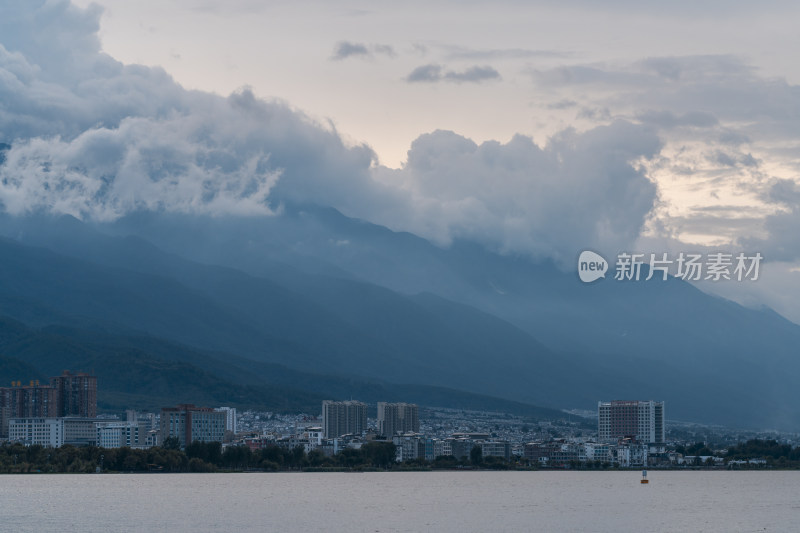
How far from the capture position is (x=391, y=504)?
393ft

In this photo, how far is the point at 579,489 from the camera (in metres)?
148

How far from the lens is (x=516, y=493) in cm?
13862

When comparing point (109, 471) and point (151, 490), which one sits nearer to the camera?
point (151, 490)

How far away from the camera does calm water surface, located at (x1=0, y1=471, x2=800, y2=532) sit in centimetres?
9962

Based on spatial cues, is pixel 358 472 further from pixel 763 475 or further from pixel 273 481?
pixel 763 475

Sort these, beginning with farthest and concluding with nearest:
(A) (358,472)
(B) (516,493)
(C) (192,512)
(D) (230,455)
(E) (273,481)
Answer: (A) (358,472)
(D) (230,455)
(E) (273,481)
(B) (516,493)
(C) (192,512)

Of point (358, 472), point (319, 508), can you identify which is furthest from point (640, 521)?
point (358, 472)

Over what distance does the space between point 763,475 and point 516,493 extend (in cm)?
6219

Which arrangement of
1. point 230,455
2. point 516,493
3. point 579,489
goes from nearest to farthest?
1. point 516,493
2. point 579,489
3. point 230,455

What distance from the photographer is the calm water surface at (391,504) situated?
9962cm

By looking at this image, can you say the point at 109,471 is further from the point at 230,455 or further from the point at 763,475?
the point at 763,475

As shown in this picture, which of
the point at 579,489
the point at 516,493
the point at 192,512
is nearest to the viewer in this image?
the point at 192,512

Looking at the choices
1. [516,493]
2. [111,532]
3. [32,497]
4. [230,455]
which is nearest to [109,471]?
[230,455]

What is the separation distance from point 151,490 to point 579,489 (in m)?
44.1
